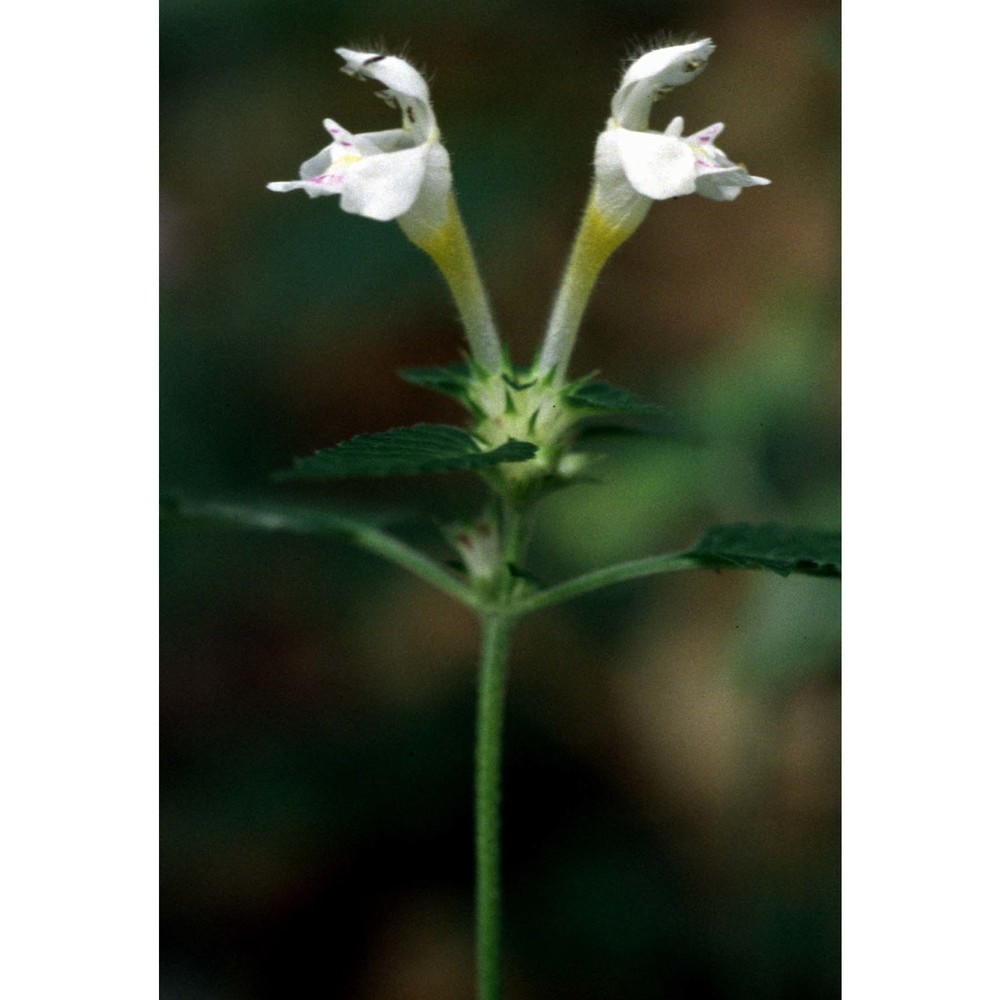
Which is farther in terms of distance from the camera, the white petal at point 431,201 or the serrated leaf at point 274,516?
the serrated leaf at point 274,516

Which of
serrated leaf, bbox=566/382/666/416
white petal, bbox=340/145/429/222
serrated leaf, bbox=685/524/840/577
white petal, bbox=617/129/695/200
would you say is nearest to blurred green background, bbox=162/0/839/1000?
serrated leaf, bbox=685/524/840/577

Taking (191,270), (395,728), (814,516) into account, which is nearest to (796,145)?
(814,516)

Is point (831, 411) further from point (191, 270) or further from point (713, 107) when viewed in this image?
point (191, 270)

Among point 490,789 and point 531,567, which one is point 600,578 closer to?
point 490,789

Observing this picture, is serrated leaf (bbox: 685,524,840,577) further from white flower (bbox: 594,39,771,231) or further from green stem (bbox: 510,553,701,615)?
white flower (bbox: 594,39,771,231)

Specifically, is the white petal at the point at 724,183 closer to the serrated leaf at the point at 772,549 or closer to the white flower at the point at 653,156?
the white flower at the point at 653,156

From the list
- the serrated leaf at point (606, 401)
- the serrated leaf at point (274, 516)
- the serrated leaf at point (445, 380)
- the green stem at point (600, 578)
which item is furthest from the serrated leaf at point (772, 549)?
the serrated leaf at point (274, 516)

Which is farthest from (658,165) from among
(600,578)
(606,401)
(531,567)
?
(531,567)
